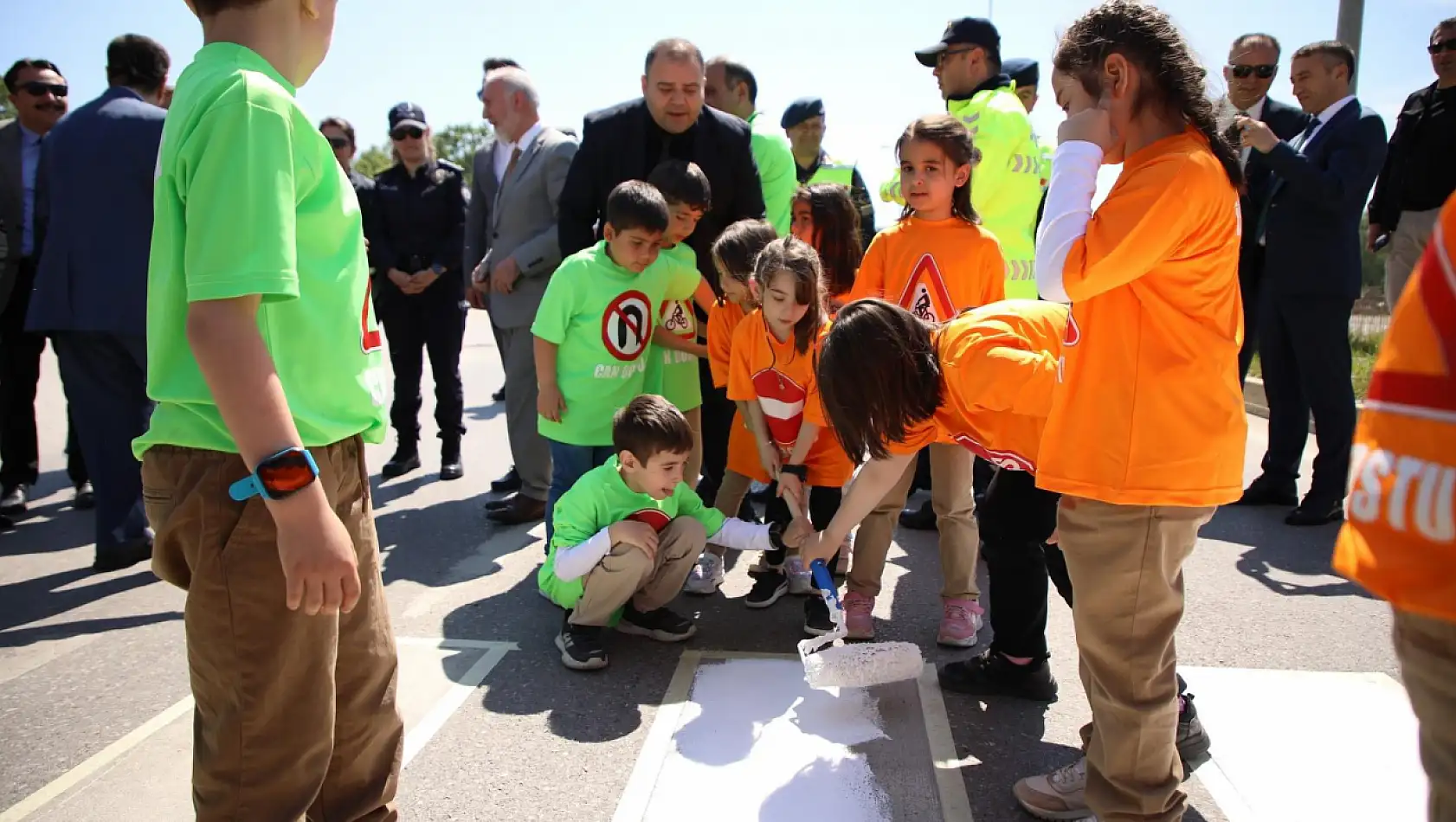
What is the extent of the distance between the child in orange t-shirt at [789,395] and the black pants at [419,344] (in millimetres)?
2668

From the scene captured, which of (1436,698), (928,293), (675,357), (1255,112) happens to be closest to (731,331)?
(675,357)

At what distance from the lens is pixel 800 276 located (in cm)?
316

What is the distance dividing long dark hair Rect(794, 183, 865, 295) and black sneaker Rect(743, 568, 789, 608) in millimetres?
1156

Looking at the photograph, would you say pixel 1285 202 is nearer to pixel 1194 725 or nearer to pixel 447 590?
pixel 1194 725

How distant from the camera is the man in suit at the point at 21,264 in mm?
4863

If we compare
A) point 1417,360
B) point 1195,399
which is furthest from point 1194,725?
point 1417,360

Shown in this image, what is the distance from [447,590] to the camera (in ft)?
12.3

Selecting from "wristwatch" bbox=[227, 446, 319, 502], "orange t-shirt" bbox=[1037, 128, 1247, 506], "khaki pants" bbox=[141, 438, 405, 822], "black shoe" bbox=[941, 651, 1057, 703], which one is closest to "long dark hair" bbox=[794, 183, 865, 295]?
"black shoe" bbox=[941, 651, 1057, 703]

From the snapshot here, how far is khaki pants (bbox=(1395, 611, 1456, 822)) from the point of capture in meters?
1.05

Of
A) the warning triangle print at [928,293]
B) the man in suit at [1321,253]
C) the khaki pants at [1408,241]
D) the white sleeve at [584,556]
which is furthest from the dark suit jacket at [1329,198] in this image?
the white sleeve at [584,556]

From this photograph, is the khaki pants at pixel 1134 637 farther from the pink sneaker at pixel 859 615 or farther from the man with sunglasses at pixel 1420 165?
the man with sunglasses at pixel 1420 165

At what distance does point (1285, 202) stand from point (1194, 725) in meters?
3.34

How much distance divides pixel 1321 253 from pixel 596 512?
12.4ft

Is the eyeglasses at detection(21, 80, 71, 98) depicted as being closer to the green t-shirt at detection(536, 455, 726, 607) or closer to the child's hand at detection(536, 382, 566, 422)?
the child's hand at detection(536, 382, 566, 422)
